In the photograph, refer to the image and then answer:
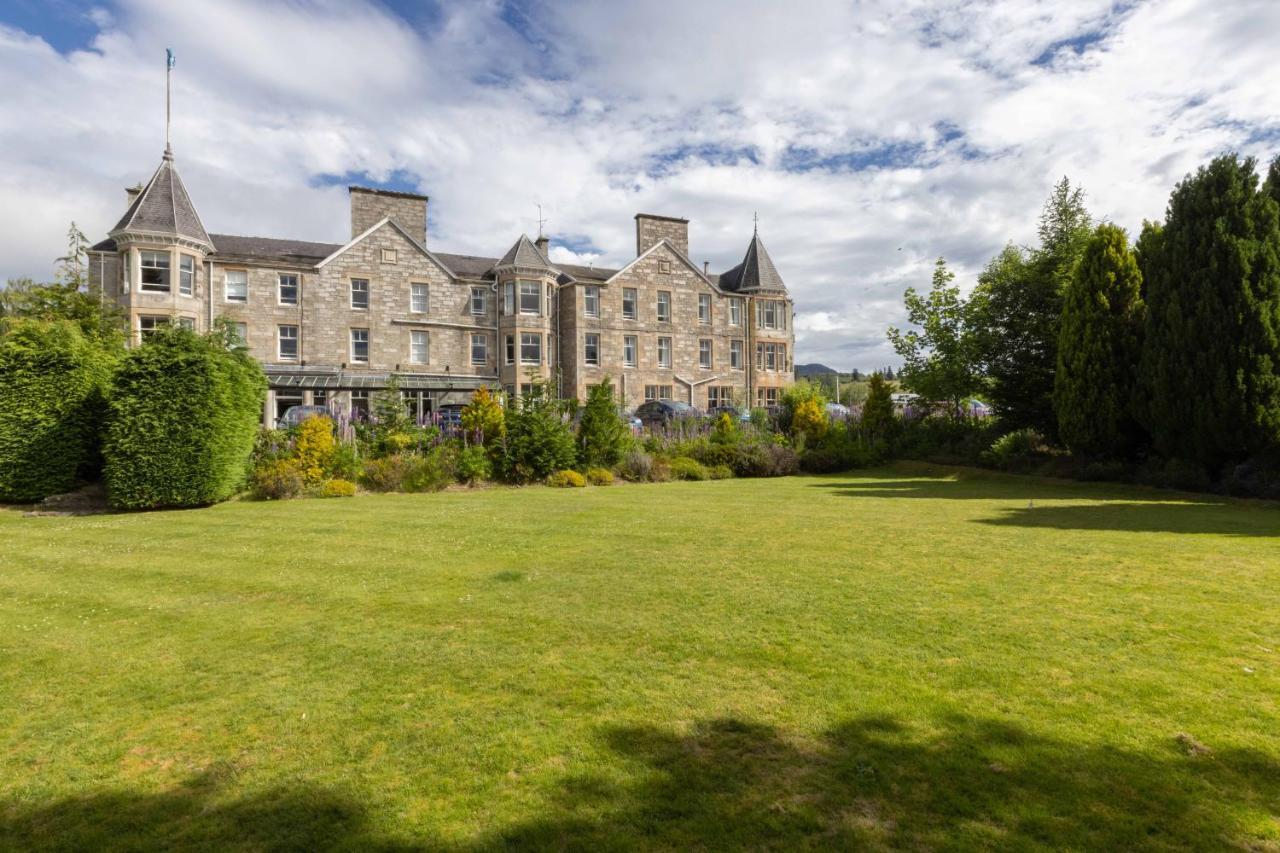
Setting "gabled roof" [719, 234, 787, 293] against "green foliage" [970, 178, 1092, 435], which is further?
"gabled roof" [719, 234, 787, 293]

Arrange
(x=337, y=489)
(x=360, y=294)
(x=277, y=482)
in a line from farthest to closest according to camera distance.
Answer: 1. (x=360, y=294)
2. (x=337, y=489)
3. (x=277, y=482)

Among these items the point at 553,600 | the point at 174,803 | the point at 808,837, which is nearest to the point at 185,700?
the point at 174,803

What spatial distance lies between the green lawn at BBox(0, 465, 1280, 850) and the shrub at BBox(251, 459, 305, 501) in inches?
240

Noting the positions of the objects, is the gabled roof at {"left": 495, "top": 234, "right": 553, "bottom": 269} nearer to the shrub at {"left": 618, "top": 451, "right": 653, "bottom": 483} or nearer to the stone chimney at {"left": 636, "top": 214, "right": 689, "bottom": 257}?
the stone chimney at {"left": 636, "top": 214, "right": 689, "bottom": 257}

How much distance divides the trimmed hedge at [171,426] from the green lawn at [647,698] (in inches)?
190

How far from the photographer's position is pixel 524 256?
38312mm

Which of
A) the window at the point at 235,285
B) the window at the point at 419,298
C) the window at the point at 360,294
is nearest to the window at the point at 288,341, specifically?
the window at the point at 235,285

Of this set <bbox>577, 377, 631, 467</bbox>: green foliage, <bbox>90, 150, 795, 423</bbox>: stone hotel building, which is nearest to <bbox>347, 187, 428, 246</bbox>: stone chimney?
<bbox>90, 150, 795, 423</bbox>: stone hotel building

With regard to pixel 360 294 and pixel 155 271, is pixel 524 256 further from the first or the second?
pixel 155 271

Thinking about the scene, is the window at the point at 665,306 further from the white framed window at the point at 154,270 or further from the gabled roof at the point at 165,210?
the white framed window at the point at 154,270

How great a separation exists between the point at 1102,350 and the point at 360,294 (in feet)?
111

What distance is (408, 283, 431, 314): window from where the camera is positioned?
37188 millimetres

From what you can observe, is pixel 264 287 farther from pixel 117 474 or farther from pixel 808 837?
pixel 808 837

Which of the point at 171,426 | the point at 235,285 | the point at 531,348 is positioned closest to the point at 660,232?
the point at 531,348
